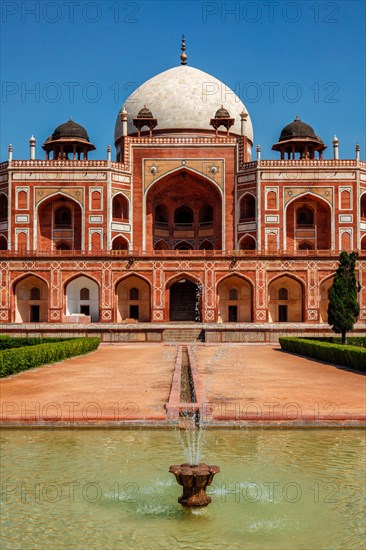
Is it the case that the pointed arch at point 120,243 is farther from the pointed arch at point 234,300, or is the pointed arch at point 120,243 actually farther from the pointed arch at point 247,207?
the pointed arch at point 234,300

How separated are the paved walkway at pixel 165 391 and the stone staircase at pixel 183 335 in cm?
796

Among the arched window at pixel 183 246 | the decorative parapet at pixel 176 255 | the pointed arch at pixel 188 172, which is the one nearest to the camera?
the decorative parapet at pixel 176 255

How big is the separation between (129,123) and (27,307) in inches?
631

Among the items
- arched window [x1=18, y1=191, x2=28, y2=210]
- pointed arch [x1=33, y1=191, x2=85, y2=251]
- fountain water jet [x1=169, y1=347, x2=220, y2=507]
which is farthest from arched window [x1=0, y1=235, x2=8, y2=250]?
fountain water jet [x1=169, y1=347, x2=220, y2=507]

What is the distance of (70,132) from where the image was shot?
37.6 m

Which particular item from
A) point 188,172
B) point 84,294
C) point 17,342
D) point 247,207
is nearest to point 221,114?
Result: point 188,172

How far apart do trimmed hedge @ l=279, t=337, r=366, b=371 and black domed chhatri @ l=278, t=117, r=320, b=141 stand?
19777mm

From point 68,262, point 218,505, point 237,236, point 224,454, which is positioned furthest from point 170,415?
point 237,236

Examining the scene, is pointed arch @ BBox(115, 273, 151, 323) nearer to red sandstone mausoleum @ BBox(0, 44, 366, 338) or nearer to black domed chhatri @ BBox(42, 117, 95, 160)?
red sandstone mausoleum @ BBox(0, 44, 366, 338)

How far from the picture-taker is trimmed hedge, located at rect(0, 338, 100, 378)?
12922 mm

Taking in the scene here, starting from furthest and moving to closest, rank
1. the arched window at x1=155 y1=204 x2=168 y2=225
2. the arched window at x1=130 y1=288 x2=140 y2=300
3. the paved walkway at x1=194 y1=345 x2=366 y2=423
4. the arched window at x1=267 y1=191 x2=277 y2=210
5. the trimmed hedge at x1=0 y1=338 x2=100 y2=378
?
the arched window at x1=155 y1=204 x2=168 y2=225 → the arched window at x1=267 y1=191 x2=277 y2=210 → the arched window at x1=130 y1=288 x2=140 y2=300 → the trimmed hedge at x1=0 y1=338 x2=100 y2=378 → the paved walkway at x1=194 y1=345 x2=366 y2=423

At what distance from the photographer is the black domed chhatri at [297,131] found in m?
37.7

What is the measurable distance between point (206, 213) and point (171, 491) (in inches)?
1353

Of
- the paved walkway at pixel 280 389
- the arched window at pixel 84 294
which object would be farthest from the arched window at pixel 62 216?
the paved walkway at pixel 280 389
